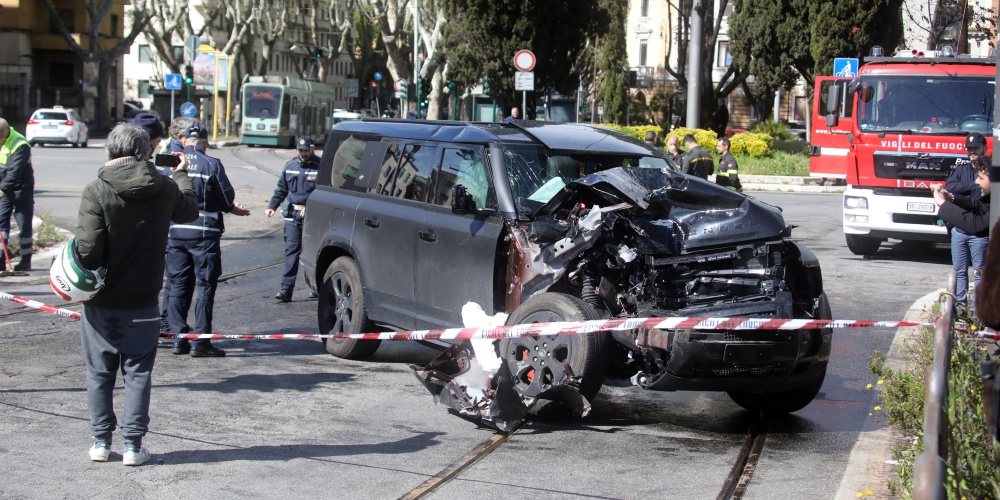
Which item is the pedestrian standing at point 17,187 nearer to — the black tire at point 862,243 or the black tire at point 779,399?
the black tire at point 779,399

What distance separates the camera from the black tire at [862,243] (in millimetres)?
16219

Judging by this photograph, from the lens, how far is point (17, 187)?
495 inches

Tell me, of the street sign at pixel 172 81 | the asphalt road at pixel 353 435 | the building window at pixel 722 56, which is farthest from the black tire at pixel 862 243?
the building window at pixel 722 56

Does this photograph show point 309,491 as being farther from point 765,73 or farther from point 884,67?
point 765,73

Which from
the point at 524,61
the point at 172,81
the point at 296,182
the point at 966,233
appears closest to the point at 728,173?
the point at 966,233

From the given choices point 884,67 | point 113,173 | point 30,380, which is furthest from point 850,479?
point 884,67

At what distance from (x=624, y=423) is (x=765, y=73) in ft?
118

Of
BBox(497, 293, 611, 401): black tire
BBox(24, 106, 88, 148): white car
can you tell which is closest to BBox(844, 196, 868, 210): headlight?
BBox(497, 293, 611, 401): black tire

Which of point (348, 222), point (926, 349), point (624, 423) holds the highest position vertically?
point (348, 222)

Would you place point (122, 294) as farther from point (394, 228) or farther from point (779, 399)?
point (779, 399)

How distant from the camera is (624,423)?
6926mm

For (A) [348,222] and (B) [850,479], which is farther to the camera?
(A) [348,222]

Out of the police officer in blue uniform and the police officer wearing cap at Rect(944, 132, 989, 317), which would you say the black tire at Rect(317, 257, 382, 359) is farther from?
the police officer wearing cap at Rect(944, 132, 989, 317)

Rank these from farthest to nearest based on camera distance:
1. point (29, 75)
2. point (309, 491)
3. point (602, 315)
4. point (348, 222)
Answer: point (29, 75)
point (348, 222)
point (602, 315)
point (309, 491)
